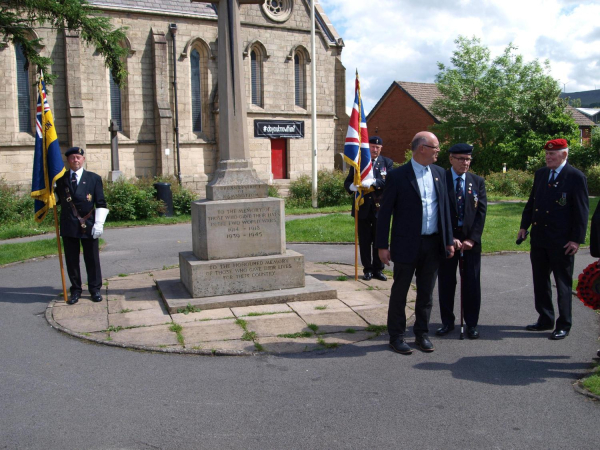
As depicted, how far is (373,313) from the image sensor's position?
6617mm

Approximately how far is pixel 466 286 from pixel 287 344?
198 centimetres

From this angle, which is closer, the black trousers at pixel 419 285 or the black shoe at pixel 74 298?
the black trousers at pixel 419 285

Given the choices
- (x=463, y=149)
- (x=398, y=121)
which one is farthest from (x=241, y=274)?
(x=398, y=121)

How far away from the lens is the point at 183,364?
201 inches

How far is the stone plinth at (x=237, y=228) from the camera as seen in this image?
7.00 metres

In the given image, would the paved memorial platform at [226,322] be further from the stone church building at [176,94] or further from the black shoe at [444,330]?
the stone church building at [176,94]

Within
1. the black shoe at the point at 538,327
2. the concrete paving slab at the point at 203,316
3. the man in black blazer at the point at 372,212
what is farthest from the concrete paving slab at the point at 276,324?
the black shoe at the point at 538,327

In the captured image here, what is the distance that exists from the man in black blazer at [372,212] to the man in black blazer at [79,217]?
3.66 metres

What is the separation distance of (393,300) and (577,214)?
7.05 feet

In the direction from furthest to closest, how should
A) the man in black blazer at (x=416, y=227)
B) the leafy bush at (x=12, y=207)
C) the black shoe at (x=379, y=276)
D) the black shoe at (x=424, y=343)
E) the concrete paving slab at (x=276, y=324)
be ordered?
the leafy bush at (x=12, y=207) < the black shoe at (x=379, y=276) < the concrete paving slab at (x=276, y=324) < the black shoe at (x=424, y=343) < the man in black blazer at (x=416, y=227)

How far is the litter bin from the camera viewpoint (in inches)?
711

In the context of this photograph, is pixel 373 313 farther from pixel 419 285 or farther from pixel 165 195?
pixel 165 195

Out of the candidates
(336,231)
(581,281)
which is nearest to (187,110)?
(336,231)

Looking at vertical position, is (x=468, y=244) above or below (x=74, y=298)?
above
